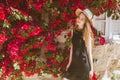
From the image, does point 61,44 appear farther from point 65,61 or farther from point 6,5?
point 6,5

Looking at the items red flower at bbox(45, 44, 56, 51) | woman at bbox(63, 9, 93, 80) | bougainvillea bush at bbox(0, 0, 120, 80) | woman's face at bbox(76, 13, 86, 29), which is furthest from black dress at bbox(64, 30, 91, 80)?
red flower at bbox(45, 44, 56, 51)

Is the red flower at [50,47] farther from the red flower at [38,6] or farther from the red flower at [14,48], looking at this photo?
the red flower at [38,6]

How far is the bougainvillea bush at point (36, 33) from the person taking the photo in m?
4.86

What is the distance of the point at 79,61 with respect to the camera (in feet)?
15.4

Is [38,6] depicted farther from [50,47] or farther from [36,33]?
[50,47]

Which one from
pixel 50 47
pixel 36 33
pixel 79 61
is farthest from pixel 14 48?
pixel 79 61

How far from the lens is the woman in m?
4.57

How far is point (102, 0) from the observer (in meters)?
5.61

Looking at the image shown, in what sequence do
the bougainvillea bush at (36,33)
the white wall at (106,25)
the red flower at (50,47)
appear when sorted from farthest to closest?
the white wall at (106,25) < the red flower at (50,47) < the bougainvillea bush at (36,33)

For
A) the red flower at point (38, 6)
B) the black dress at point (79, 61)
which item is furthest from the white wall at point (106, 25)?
the black dress at point (79, 61)

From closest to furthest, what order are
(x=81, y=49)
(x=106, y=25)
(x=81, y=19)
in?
(x=81, y=19) < (x=81, y=49) < (x=106, y=25)

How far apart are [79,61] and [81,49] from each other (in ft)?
0.57

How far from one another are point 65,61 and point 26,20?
1089 mm

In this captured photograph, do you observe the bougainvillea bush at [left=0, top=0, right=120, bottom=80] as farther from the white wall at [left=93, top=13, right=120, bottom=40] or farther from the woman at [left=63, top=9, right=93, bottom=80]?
the white wall at [left=93, top=13, right=120, bottom=40]
